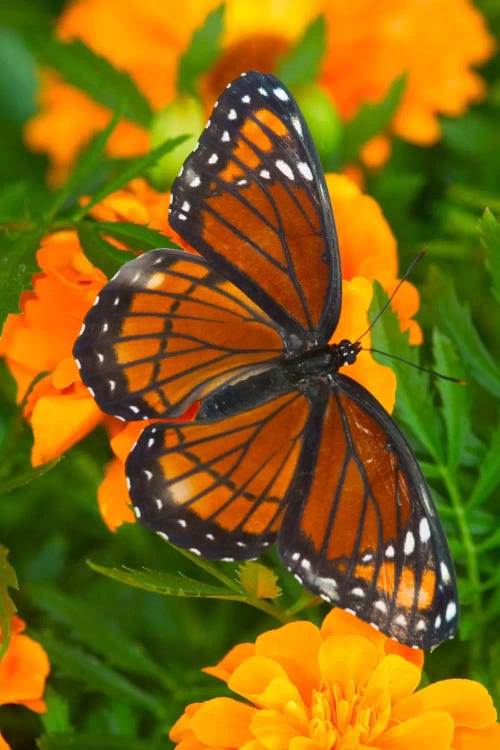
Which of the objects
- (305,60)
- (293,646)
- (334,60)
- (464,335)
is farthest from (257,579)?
(334,60)

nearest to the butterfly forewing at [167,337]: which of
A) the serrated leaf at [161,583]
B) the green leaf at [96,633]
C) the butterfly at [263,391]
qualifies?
the butterfly at [263,391]

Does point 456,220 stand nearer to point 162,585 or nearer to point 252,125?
point 252,125

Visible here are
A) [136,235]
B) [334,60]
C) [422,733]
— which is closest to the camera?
[422,733]

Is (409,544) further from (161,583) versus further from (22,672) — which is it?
(22,672)

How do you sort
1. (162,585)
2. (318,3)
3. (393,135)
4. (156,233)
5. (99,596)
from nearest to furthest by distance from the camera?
(162,585), (156,233), (99,596), (393,135), (318,3)

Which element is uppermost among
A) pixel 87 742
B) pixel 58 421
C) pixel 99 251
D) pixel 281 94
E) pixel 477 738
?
pixel 281 94

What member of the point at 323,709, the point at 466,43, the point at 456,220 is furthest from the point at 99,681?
the point at 466,43

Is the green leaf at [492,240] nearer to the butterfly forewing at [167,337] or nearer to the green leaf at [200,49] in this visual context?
the butterfly forewing at [167,337]
